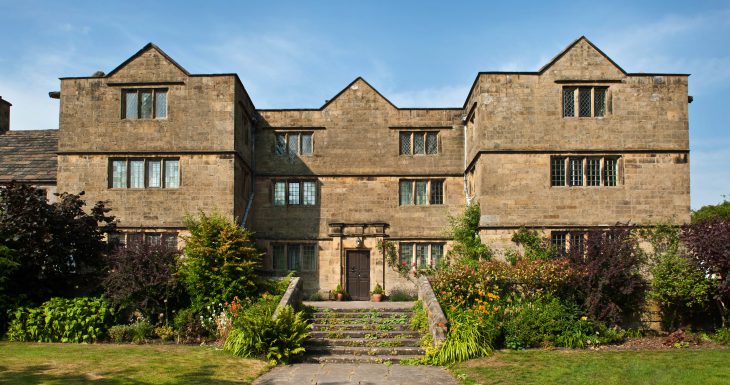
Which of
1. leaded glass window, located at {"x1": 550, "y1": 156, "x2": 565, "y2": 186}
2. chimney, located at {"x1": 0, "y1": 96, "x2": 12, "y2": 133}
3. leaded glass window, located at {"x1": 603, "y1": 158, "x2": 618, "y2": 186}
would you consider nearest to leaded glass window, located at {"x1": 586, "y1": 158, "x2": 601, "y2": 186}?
leaded glass window, located at {"x1": 603, "y1": 158, "x2": 618, "y2": 186}

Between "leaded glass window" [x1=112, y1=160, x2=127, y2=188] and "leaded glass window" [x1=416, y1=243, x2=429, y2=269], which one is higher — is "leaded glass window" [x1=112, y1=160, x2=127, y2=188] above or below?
above

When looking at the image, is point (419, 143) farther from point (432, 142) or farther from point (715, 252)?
point (715, 252)

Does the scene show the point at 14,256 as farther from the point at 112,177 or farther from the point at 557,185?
the point at 557,185

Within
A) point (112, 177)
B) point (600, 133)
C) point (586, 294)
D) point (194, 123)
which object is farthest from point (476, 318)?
point (112, 177)

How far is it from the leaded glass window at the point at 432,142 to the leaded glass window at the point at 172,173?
965cm

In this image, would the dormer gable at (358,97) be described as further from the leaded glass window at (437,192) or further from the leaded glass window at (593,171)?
the leaded glass window at (593,171)

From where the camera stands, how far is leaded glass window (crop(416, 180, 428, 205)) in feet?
77.3

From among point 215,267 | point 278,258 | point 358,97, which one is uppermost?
point 358,97

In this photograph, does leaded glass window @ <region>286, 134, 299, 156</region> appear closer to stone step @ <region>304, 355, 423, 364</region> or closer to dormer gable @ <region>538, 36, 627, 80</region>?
dormer gable @ <region>538, 36, 627, 80</region>

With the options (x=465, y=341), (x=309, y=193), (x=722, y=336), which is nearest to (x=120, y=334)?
(x=465, y=341)

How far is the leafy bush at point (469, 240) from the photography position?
66.5 ft

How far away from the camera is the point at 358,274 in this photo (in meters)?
23.1

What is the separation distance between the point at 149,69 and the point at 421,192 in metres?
11.1

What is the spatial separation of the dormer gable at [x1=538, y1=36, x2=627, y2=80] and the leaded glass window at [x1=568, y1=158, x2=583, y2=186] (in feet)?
9.36
